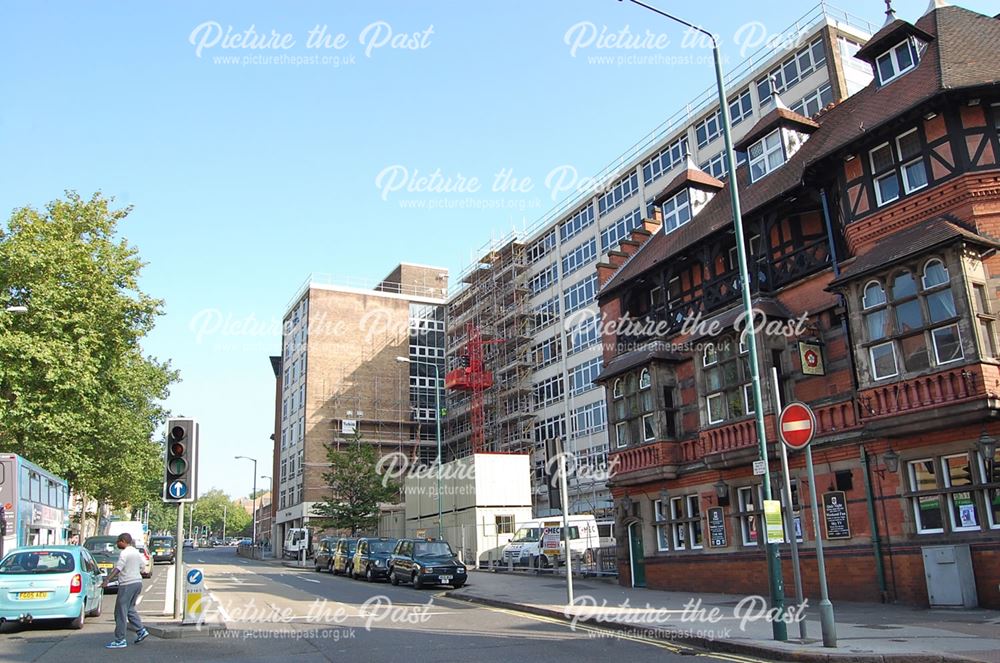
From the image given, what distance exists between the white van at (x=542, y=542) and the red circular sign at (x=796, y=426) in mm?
19650

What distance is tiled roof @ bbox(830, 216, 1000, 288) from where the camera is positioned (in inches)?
560

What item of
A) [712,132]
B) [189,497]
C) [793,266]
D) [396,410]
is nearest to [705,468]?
[793,266]

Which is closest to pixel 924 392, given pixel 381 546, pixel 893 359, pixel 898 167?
pixel 893 359

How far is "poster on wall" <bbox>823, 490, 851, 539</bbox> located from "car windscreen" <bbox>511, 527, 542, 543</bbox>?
61.2 ft

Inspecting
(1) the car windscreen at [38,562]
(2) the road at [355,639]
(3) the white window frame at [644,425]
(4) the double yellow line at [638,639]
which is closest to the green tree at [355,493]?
(2) the road at [355,639]

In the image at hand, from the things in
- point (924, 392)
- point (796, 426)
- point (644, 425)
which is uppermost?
point (644, 425)

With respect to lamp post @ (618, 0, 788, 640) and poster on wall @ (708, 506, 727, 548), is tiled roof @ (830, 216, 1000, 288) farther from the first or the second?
poster on wall @ (708, 506, 727, 548)

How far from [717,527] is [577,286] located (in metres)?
35.2

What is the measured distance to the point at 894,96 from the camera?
56.8 feet

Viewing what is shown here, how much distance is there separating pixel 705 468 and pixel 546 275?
3986 centimetres

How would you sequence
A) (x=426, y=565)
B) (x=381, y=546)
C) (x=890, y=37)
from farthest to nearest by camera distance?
(x=381, y=546) < (x=426, y=565) < (x=890, y=37)

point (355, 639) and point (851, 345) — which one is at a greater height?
point (851, 345)

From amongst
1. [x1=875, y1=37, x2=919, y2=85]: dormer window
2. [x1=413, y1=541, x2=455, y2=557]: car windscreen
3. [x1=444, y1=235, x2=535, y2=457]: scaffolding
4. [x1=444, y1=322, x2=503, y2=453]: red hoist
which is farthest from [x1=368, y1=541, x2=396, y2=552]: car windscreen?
[x1=444, y1=322, x2=503, y2=453]: red hoist

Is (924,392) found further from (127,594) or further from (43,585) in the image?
(43,585)
